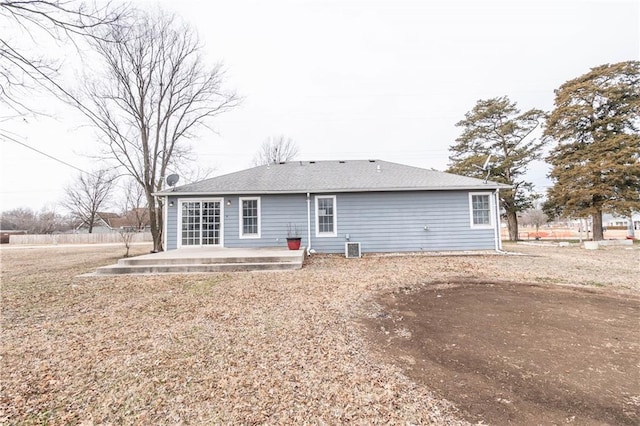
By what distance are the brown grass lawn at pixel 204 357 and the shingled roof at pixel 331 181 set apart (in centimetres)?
494

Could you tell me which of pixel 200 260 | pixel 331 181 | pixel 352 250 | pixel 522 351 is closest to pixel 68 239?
pixel 200 260

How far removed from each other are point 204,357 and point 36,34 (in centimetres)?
513

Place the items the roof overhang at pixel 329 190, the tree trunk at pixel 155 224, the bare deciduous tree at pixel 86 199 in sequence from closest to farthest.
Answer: the roof overhang at pixel 329 190
the tree trunk at pixel 155 224
the bare deciduous tree at pixel 86 199

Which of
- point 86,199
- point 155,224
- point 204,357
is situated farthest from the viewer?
point 86,199

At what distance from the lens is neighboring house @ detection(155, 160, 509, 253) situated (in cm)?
1048

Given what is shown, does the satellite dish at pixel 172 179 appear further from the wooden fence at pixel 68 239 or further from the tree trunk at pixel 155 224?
the wooden fence at pixel 68 239

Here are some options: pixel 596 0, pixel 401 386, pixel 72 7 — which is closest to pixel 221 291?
pixel 401 386

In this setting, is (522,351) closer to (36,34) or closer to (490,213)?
(36,34)

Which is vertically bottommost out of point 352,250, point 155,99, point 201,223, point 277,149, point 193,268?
point 193,268

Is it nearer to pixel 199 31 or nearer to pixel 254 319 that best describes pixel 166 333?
pixel 254 319

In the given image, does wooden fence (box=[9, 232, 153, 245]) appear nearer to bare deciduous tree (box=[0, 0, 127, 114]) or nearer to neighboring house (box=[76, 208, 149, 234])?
neighboring house (box=[76, 208, 149, 234])

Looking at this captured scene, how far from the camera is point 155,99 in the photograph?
13664 mm

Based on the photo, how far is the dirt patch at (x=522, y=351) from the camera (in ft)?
6.70

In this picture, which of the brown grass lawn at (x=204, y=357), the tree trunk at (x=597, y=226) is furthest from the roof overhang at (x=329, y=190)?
the tree trunk at (x=597, y=226)
